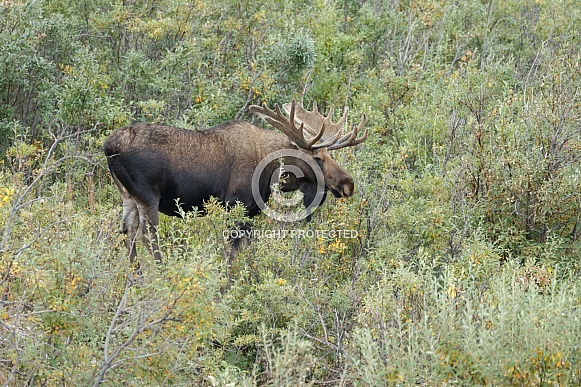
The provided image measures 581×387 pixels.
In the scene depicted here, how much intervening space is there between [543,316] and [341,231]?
341cm

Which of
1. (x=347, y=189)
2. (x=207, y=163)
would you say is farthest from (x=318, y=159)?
(x=207, y=163)

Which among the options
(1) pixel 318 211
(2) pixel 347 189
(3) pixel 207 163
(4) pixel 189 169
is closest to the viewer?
(4) pixel 189 169

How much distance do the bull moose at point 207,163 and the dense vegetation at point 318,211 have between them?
328mm

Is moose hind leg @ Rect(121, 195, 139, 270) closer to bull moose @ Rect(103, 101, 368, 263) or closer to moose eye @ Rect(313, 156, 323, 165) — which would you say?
bull moose @ Rect(103, 101, 368, 263)

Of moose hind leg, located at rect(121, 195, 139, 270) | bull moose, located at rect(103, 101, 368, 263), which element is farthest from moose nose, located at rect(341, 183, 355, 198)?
moose hind leg, located at rect(121, 195, 139, 270)

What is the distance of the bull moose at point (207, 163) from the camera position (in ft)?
29.6

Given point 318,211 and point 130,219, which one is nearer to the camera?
point 130,219

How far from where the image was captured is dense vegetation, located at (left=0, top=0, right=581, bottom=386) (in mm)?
6184

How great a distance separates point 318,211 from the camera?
390 inches

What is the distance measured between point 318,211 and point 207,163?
1.31 m

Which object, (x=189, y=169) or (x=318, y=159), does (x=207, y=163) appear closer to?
(x=189, y=169)

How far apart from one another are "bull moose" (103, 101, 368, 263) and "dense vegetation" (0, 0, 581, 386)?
0.33m

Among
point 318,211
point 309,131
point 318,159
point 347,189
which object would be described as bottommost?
point 318,211

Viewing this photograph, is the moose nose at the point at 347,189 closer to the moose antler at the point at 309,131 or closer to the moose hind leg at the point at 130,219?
the moose antler at the point at 309,131
